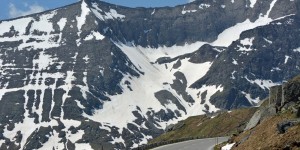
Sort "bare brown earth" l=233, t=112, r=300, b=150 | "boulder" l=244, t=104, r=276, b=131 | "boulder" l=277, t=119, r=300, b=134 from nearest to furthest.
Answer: "bare brown earth" l=233, t=112, r=300, b=150, "boulder" l=277, t=119, r=300, b=134, "boulder" l=244, t=104, r=276, b=131

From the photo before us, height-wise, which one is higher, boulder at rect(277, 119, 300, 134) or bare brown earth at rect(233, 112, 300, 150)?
boulder at rect(277, 119, 300, 134)

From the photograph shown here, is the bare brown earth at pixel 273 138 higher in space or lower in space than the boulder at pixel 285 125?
lower

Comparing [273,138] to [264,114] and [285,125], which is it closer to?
[285,125]

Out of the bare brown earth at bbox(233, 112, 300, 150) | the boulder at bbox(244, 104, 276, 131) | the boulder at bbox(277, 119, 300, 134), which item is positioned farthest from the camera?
the boulder at bbox(244, 104, 276, 131)

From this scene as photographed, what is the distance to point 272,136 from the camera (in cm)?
3366

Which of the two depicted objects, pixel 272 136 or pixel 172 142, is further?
pixel 172 142

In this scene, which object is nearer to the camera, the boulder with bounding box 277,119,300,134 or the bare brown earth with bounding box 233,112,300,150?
the bare brown earth with bounding box 233,112,300,150

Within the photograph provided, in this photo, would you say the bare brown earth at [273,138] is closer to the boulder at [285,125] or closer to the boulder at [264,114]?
the boulder at [285,125]

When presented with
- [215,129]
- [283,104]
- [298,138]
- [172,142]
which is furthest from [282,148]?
[215,129]

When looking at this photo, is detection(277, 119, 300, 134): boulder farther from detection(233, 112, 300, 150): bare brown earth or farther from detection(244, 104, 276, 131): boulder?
detection(244, 104, 276, 131): boulder

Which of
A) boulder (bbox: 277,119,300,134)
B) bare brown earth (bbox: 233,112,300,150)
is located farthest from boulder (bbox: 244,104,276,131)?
boulder (bbox: 277,119,300,134)

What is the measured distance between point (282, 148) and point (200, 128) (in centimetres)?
13382

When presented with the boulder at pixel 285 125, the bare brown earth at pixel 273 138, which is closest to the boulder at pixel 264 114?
the bare brown earth at pixel 273 138

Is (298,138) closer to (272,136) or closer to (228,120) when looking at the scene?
(272,136)
